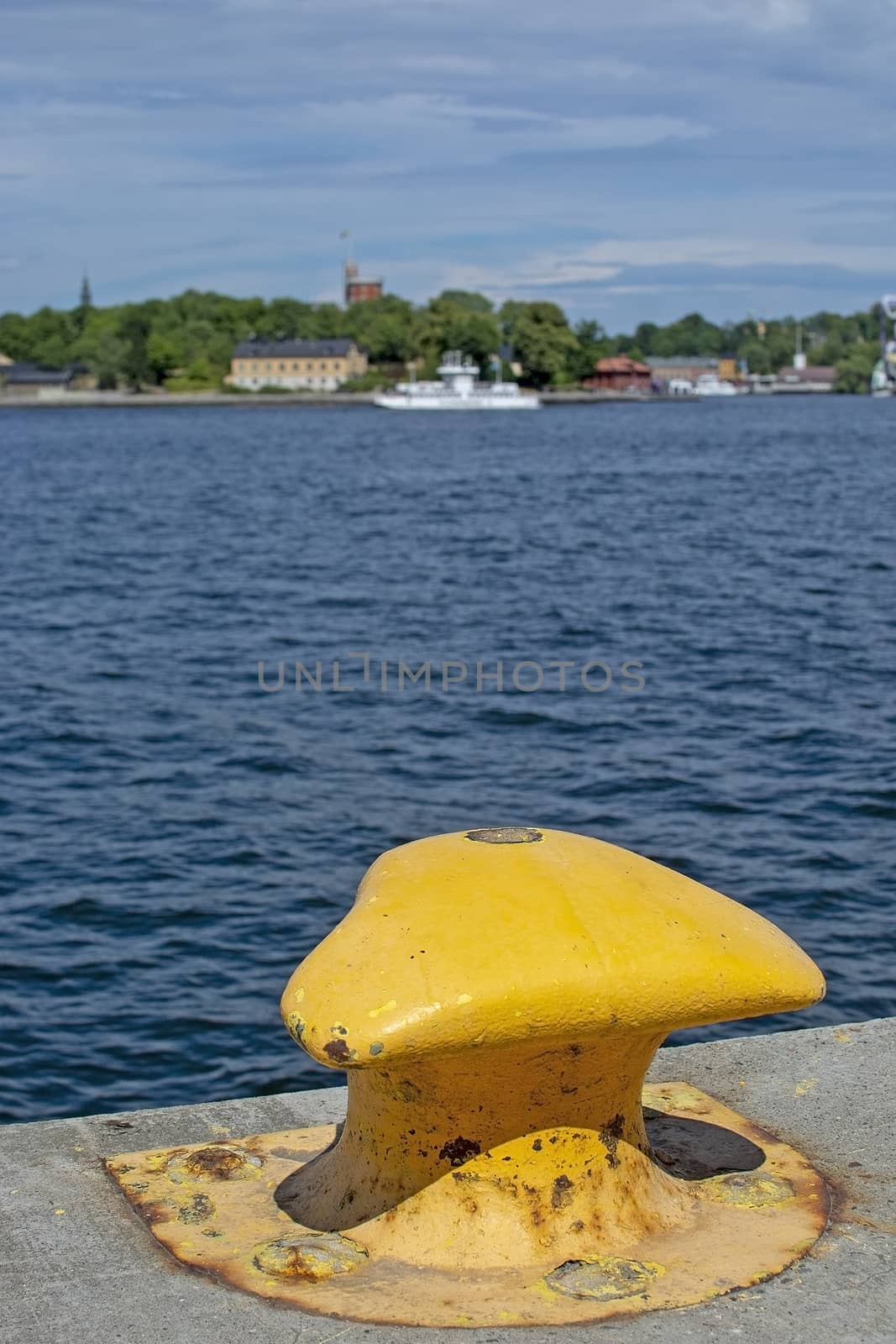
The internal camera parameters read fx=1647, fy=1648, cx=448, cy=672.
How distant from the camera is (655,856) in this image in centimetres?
1109

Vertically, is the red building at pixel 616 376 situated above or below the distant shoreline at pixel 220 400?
above

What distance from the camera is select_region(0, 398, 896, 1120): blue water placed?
30.2 ft

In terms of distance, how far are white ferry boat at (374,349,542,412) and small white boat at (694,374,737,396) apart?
193 feet

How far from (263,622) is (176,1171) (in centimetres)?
1903

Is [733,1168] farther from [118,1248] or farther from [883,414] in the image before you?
[883,414]

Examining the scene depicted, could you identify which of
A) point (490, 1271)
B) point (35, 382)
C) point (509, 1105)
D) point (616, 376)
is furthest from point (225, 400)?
point (490, 1271)

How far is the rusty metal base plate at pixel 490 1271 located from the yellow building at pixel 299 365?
162 metres

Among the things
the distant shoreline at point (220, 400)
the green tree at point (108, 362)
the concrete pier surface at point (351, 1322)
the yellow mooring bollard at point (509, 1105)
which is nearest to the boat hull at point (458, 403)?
the distant shoreline at point (220, 400)

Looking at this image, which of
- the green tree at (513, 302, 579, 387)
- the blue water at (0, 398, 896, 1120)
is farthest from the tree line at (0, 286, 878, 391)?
the blue water at (0, 398, 896, 1120)

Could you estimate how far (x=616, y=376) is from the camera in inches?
7023

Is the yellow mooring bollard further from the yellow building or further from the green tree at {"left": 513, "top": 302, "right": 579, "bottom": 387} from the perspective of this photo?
the yellow building

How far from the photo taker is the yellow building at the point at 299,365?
165250mm

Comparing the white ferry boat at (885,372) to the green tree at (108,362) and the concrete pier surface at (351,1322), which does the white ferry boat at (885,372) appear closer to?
the green tree at (108,362)

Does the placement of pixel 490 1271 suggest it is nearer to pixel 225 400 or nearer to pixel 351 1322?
pixel 351 1322
